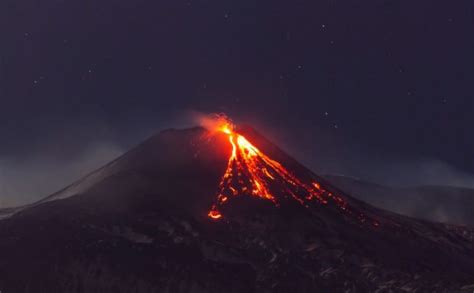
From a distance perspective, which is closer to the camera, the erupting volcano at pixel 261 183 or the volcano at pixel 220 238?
the volcano at pixel 220 238

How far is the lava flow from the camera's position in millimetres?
104312

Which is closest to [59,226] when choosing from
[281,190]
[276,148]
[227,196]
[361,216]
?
[227,196]

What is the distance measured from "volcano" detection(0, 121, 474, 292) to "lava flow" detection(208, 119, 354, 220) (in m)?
0.30

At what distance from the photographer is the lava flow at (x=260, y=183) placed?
104 metres

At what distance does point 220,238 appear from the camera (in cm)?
8800

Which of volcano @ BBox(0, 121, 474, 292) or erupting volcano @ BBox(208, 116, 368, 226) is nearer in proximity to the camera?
volcano @ BBox(0, 121, 474, 292)

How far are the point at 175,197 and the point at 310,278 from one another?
102 feet

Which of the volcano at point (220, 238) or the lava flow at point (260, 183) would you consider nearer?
the volcano at point (220, 238)

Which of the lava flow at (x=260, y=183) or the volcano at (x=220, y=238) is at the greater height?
the lava flow at (x=260, y=183)

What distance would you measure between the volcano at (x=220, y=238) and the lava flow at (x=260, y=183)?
0.99 ft

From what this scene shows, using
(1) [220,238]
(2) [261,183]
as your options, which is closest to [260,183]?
(2) [261,183]

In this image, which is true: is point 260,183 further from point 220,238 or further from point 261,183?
point 220,238

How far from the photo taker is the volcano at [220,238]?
75062 mm

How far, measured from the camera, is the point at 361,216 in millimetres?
106500
